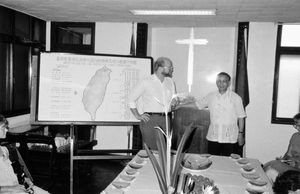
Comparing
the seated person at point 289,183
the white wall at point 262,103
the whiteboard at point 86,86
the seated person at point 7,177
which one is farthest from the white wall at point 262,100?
the seated person at point 7,177

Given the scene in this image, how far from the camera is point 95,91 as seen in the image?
4070 mm

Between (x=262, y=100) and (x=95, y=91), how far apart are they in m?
2.76

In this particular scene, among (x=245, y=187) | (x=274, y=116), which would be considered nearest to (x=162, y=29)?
(x=274, y=116)

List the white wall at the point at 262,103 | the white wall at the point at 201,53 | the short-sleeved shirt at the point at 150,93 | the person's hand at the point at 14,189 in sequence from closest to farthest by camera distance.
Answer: the person's hand at the point at 14,189
the short-sleeved shirt at the point at 150,93
the white wall at the point at 262,103
the white wall at the point at 201,53

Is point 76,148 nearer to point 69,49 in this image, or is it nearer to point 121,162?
point 121,162

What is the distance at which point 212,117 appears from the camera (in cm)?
419

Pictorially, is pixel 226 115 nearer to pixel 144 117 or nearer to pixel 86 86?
pixel 144 117

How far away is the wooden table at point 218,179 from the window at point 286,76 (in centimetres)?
258

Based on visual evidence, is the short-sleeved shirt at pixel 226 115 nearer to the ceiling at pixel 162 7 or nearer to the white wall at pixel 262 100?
the ceiling at pixel 162 7

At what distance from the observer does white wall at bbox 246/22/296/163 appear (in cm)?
525

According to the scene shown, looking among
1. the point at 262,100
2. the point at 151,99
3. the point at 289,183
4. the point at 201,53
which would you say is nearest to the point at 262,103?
the point at 262,100

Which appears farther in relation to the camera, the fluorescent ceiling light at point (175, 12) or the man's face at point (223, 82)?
the fluorescent ceiling light at point (175, 12)

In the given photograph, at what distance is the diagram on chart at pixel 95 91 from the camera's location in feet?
13.3

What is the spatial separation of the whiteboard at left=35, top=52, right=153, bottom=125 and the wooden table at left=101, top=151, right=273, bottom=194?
126 cm
